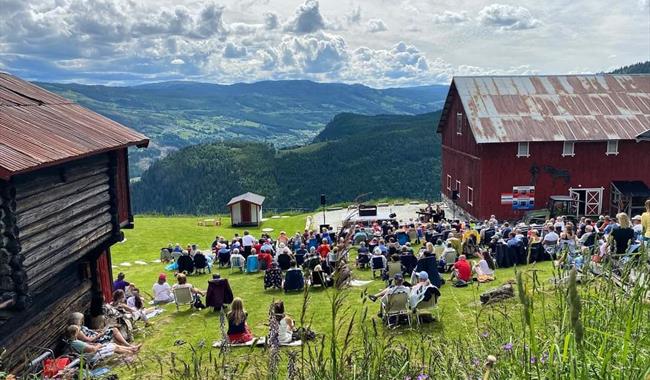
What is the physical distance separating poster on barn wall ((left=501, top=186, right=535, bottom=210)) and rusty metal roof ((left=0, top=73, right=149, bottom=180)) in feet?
76.7

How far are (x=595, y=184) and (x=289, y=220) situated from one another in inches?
884

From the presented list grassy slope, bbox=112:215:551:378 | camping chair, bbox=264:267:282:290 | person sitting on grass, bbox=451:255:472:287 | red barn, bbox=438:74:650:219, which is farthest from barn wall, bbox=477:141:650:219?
camping chair, bbox=264:267:282:290

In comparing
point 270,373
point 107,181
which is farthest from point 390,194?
point 270,373

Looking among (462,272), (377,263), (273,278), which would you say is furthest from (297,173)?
(462,272)

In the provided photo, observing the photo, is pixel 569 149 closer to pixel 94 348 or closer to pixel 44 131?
pixel 44 131

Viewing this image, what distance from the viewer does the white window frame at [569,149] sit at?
105 feet

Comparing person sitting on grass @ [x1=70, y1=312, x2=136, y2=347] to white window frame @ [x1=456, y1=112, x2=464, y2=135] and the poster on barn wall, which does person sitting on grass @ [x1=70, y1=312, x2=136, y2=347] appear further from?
white window frame @ [x1=456, y1=112, x2=464, y2=135]

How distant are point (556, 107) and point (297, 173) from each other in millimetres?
79683

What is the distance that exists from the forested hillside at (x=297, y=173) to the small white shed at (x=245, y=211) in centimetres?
4424

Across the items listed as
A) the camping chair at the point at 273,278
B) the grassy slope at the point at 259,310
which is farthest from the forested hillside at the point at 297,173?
the camping chair at the point at 273,278

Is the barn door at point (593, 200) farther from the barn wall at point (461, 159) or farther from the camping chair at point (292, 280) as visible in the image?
the camping chair at point (292, 280)

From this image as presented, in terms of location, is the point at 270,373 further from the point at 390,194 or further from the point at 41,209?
the point at 390,194

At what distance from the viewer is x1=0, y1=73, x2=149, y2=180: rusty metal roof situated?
8.77 metres

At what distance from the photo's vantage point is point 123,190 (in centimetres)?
1568
